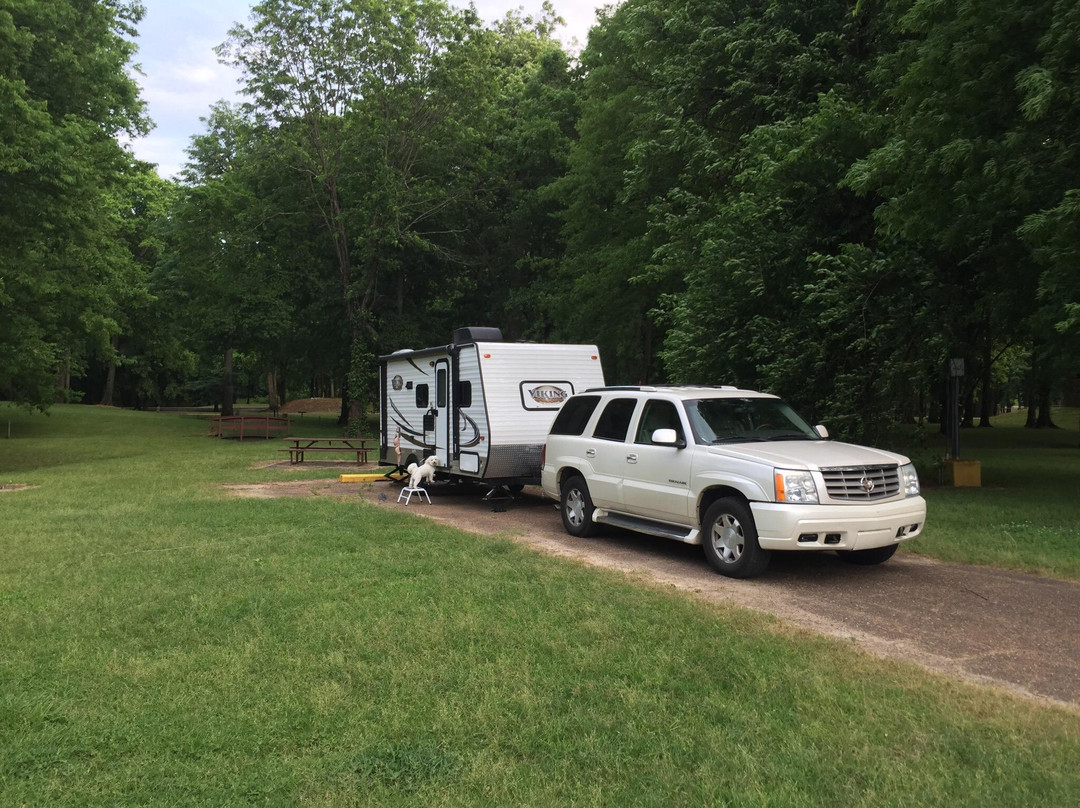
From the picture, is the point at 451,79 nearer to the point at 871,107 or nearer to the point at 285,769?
the point at 871,107

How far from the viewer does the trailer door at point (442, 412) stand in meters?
13.2

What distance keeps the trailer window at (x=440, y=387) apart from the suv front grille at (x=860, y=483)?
24.7ft

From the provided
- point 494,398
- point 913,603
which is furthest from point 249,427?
point 913,603

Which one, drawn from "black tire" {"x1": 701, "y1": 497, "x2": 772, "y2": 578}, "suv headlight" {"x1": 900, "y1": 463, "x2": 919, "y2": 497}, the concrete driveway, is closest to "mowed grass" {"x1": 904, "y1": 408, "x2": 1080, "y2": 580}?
the concrete driveway

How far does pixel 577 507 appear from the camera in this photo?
32.6 feet

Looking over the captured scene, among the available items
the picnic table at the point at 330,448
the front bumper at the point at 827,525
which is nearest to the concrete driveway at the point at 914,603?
the front bumper at the point at 827,525

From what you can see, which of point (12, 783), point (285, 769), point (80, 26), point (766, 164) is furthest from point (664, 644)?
point (80, 26)

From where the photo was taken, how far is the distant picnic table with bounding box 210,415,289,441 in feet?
103

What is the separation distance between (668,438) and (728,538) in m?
1.16

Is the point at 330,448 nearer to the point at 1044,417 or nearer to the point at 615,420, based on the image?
the point at 615,420

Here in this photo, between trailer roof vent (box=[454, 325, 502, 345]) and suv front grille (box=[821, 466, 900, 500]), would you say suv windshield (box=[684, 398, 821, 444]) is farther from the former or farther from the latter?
trailer roof vent (box=[454, 325, 502, 345])

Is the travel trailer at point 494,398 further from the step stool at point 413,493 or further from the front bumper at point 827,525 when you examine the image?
the front bumper at point 827,525

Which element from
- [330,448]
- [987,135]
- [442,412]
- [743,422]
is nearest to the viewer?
[743,422]

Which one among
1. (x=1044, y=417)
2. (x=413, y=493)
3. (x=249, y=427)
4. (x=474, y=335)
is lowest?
(x=413, y=493)
